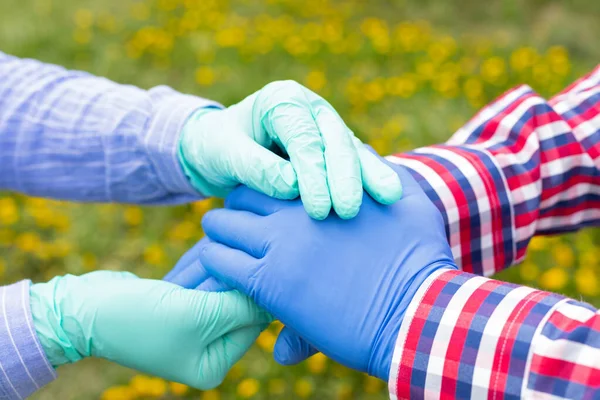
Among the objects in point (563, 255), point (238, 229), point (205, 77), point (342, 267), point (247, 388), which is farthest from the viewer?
point (205, 77)

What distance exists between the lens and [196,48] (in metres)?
3.00

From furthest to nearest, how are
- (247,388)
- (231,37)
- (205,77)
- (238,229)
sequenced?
(231,37) < (205,77) < (247,388) < (238,229)

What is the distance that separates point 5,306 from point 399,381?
2.11ft

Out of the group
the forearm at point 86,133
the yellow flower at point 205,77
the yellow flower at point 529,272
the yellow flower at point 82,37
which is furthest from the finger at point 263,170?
the yellow flower at point 82,37

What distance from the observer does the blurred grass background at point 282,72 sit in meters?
1.75

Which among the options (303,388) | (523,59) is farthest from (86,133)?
(523,59)

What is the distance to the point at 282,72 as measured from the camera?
2748mm

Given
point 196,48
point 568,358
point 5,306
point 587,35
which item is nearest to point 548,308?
point 568,358

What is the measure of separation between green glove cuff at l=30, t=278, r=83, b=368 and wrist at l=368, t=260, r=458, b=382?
52 cm

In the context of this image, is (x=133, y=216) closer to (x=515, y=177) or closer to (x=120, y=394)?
(x=120, y=394)

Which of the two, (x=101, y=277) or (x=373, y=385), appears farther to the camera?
(x=373, y=385)

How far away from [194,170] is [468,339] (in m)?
0.70

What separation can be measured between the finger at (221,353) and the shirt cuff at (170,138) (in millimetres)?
345

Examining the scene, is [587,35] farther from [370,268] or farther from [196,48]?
[370,268]
